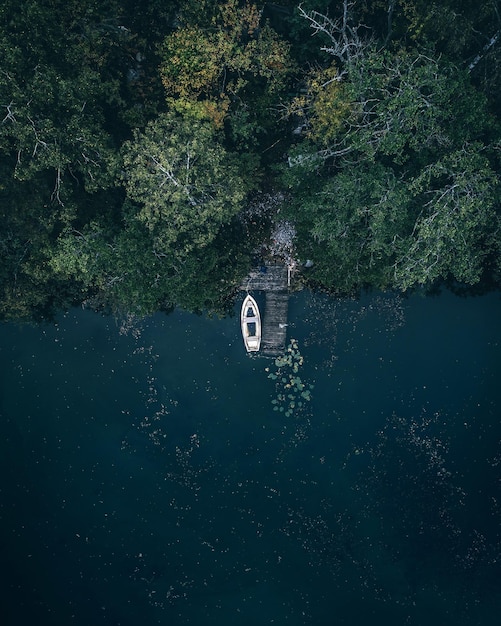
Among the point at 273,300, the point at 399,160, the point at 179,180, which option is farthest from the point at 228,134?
the point at 273,300

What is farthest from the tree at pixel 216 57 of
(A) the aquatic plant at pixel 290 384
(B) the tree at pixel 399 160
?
(A) the aquatic plant at pixel 290 384

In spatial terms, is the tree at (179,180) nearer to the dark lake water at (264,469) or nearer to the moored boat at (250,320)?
the moored boat at (250,320)

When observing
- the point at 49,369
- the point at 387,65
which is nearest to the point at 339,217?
the point at 387,65

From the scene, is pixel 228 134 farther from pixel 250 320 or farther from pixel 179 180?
pixel 250 320

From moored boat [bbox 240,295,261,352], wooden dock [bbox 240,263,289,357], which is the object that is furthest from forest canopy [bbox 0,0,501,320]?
moored boat [bbox 240,295,261,352]

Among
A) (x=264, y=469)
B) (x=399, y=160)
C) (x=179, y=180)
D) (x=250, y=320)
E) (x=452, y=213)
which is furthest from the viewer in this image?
(x=264, y=469)

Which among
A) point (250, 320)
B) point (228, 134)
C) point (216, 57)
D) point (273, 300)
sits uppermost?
point (216, 57)
